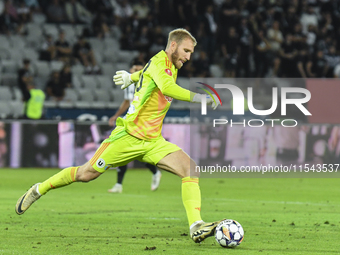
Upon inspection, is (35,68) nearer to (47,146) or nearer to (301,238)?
(47,146)

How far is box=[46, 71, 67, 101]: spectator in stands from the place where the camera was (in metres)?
16.6

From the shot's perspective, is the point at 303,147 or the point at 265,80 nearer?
the point at 303,147

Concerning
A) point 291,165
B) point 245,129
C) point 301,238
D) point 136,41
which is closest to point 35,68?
point 136,41

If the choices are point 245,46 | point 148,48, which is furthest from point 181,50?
point 245,46

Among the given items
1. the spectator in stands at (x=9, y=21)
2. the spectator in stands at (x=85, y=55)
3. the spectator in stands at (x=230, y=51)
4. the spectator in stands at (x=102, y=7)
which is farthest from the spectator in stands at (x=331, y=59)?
the spectator in stands at (x=9, y=21)

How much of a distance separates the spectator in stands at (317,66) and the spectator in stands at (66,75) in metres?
7.67

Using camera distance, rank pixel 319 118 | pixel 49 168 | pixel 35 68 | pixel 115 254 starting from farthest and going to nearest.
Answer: pixel 35 68 → pixel 319 118 → pixel 49 168 → pixel 115 254

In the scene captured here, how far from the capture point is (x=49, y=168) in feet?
46.7

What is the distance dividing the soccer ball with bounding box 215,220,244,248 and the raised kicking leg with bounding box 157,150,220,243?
0.07 meters

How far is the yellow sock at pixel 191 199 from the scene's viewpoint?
5.65 metres

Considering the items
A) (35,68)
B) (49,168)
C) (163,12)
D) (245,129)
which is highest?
(163,12)

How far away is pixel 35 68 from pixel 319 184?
30.1 ft

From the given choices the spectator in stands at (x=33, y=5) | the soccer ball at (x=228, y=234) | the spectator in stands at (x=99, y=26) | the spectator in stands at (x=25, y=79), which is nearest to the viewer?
the soccer ball at (x=228, y=234)

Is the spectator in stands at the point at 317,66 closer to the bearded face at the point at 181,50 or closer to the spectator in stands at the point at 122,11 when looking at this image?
the spectator in stands at the point at 122,11
